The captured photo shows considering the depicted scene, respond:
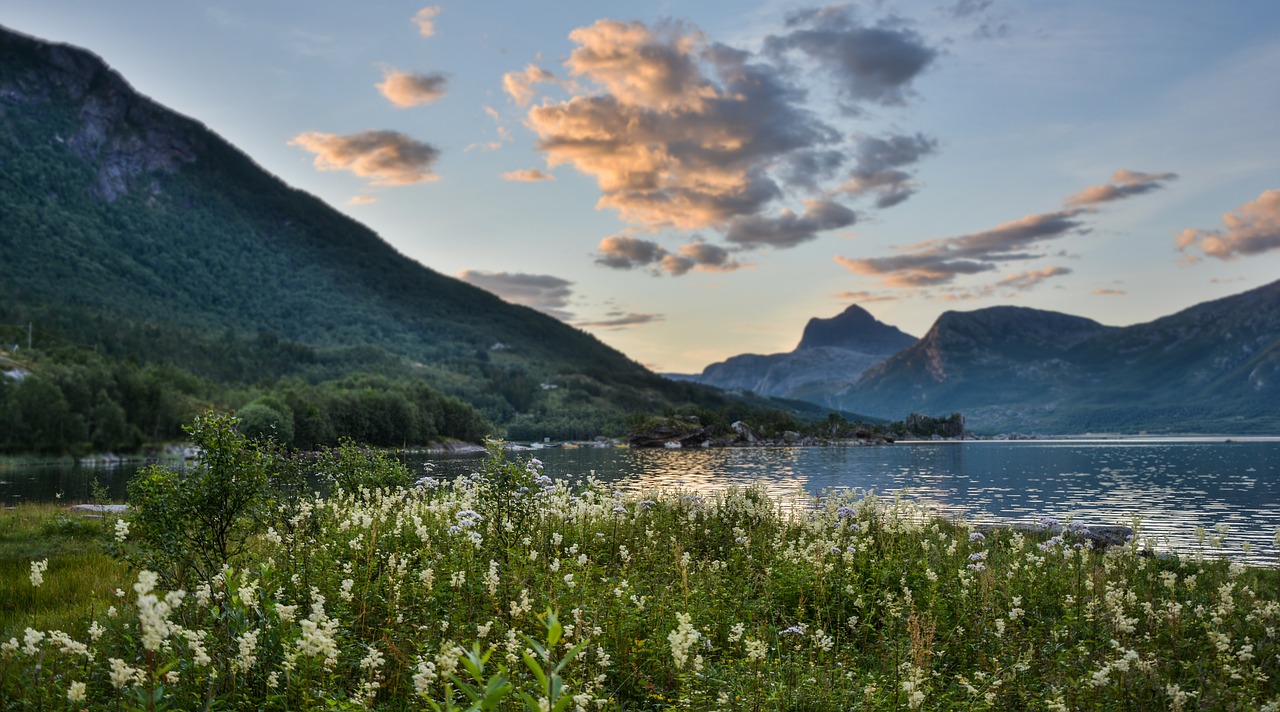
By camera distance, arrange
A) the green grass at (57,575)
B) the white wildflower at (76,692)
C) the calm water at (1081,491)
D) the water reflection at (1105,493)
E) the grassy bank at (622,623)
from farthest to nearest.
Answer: the calm water at (1081,491) → the water reflection at (1105,493) → the green grass at (57,575) → the grassy bank at (622,623) → the white wildflower at (76,692)

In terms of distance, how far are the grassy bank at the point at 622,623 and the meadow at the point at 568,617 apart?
0.18 ft

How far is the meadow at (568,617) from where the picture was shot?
6.77 m

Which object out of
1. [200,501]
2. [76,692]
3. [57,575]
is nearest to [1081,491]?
[200,501]

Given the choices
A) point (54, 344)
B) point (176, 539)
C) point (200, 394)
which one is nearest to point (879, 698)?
point (176, 539)

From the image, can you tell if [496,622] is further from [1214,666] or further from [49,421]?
[49,421]

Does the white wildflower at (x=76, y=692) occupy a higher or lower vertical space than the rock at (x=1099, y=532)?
higher

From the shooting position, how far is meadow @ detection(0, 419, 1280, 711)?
22.2 feet

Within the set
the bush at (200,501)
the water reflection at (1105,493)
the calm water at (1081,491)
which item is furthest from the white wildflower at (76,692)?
the calm water at (1081,491)

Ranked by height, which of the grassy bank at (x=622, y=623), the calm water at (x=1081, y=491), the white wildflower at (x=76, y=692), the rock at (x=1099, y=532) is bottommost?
the calm water at (x=1081, y=491)

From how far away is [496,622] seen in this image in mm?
8750

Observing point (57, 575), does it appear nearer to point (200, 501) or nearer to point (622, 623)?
point (200, 501)

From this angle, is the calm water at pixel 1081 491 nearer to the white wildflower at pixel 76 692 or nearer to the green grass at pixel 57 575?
the green grass at pixel 57 575

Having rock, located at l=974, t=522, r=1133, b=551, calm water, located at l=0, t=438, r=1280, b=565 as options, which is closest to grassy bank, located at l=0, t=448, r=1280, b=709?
rock, located at l=974, t=522, r=1133, b=551

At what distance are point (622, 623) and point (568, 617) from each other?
710 millimetres
